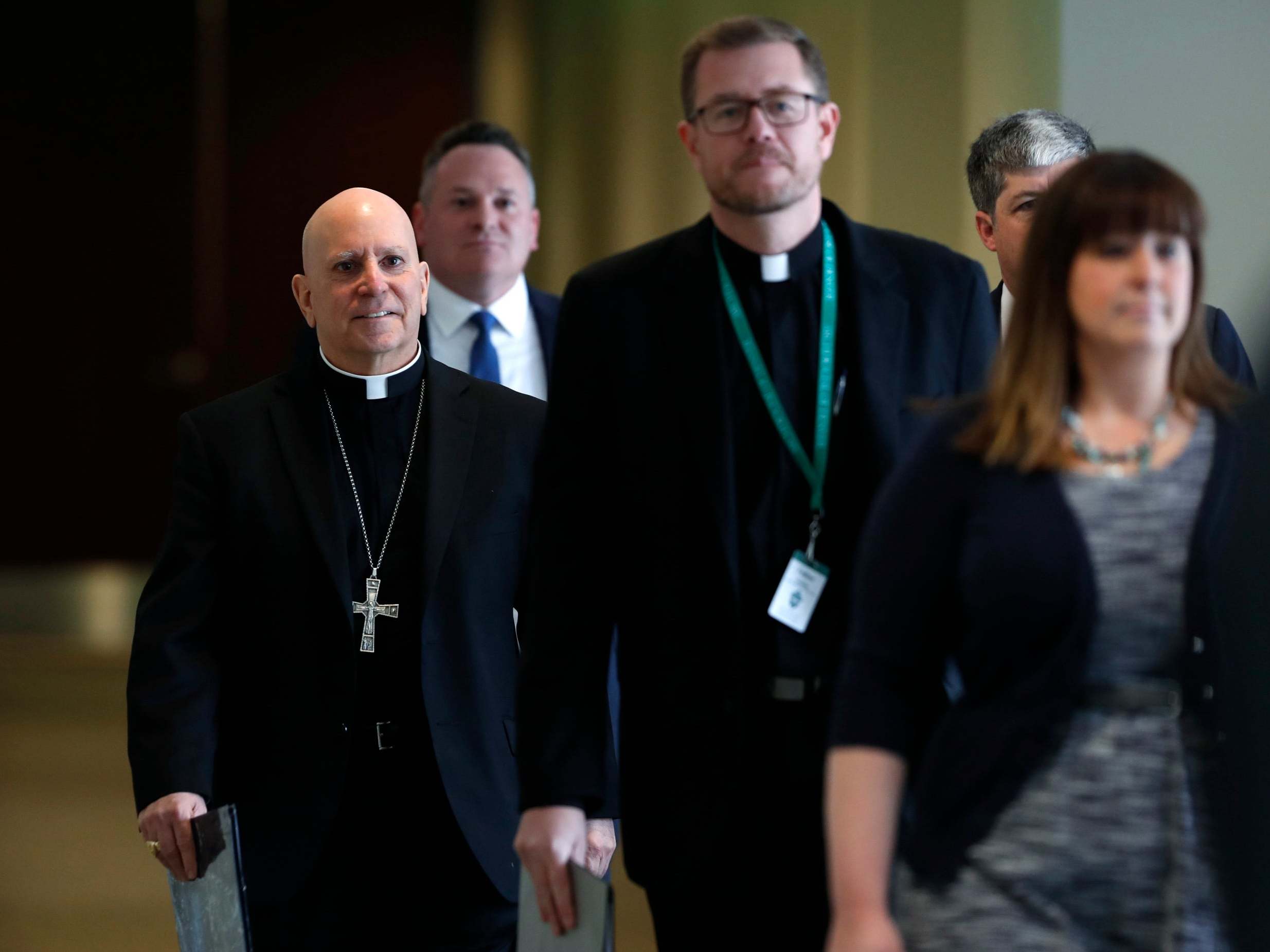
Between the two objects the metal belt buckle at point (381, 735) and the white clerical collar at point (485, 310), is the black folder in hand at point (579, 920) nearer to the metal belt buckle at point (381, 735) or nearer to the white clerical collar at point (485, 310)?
the metal belt buckle at point (381, 735)

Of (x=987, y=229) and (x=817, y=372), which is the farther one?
(x=987, y=229)

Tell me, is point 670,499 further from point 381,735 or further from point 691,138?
point 381,735

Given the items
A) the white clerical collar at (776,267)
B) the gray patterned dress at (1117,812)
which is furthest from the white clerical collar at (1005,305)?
the gray patterned dress at (1117,812)

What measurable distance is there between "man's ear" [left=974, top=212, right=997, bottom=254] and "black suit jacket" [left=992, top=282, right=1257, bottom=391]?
21.6 inches

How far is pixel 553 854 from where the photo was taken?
94.8 inches

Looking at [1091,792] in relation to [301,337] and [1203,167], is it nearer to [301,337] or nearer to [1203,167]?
[301,337]

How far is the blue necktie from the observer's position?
15.1ft

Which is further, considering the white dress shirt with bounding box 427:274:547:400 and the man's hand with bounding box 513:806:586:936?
the white dress shirt with bounding box 427:274:547:400

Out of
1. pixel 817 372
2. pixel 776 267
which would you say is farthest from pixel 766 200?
pixel 817 372

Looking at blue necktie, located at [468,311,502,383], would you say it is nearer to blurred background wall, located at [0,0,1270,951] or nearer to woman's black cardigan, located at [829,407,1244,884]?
woman's black cardigan, located at [829,407,1244,884]

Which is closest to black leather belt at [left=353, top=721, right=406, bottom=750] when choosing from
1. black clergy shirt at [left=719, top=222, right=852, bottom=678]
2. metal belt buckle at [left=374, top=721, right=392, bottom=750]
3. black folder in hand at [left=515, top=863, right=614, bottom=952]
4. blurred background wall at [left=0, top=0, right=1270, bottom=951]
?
metal belt buckle at [left=374, top=721, right=392, bottom=750]

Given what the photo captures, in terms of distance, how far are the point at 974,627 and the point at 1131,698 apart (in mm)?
174

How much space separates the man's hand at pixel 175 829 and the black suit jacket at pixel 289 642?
0.09ft

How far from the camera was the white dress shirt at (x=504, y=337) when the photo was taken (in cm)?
467
